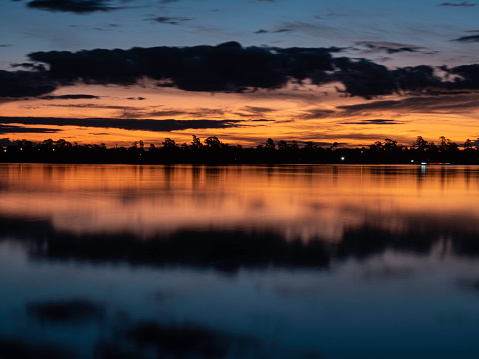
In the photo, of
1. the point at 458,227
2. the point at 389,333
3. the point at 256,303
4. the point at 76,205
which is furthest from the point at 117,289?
the point at 76,205

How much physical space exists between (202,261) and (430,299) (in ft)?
17.5

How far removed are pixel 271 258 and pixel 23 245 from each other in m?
7.28

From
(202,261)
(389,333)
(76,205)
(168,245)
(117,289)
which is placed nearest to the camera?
(389,333)

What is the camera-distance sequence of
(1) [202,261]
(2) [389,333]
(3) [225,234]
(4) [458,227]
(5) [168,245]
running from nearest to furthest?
(2) [389,333] → (1) [202,261] → (5) [168,245] → (3) [225,234] → (4) [458,227]

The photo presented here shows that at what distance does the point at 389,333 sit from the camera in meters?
7.05

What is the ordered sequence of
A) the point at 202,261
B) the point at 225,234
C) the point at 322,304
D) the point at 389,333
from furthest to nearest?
1. the point at 225,234
2. the point at 202,261
3. the point at 322,304
4. the point at 389,333

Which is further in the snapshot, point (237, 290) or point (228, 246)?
point (228, 246)

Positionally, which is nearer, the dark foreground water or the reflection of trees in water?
the dark foreground water

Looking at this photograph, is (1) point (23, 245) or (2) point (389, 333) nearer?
(2) point (389, 333)

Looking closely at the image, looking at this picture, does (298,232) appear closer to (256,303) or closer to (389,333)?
(256,303)

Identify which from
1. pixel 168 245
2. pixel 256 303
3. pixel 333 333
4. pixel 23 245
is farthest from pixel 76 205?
pixel 333 333

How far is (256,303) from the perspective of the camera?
843 centimetres

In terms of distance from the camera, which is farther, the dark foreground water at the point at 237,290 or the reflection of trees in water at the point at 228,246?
the reflection of trees in water at the point at 228,246

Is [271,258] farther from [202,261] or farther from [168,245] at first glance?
[168,245]
